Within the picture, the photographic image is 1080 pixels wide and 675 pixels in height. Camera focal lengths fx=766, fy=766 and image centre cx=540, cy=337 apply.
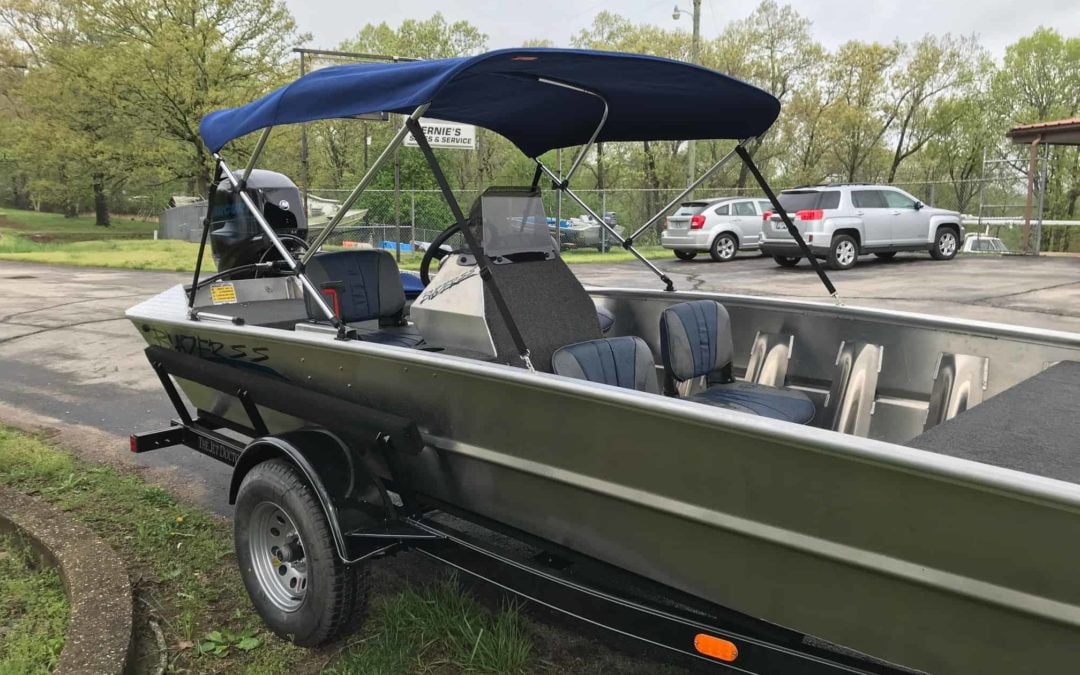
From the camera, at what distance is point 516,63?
2.82 m

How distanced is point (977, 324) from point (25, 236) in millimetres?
33154

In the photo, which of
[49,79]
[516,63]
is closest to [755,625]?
[516,63]

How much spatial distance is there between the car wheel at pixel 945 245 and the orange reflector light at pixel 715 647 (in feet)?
58.6

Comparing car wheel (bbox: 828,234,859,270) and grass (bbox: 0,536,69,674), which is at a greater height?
car wheel (bbox: 828,234,859,270)

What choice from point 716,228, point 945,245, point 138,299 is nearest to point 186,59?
point 138,299

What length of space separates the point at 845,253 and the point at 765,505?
1565cm

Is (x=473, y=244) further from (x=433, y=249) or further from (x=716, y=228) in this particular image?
(x=716, y=228)

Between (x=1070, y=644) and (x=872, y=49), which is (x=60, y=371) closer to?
A: (x=1070, y=644)

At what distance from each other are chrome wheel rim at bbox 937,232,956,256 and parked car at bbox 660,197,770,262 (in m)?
4.02

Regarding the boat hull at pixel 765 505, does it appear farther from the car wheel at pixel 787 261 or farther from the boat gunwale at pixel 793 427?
the car wheel at pixel 787 261

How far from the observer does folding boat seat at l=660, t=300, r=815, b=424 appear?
361 centimetres

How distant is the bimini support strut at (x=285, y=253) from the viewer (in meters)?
3.12

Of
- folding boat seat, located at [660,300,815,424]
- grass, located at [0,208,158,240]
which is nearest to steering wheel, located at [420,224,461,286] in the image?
folding boat seat, located at [660,300,815,424]

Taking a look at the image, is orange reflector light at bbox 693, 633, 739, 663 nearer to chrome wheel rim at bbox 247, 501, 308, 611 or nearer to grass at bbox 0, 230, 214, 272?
chrome wheel rim at bbox 247, 501, 308, 611
